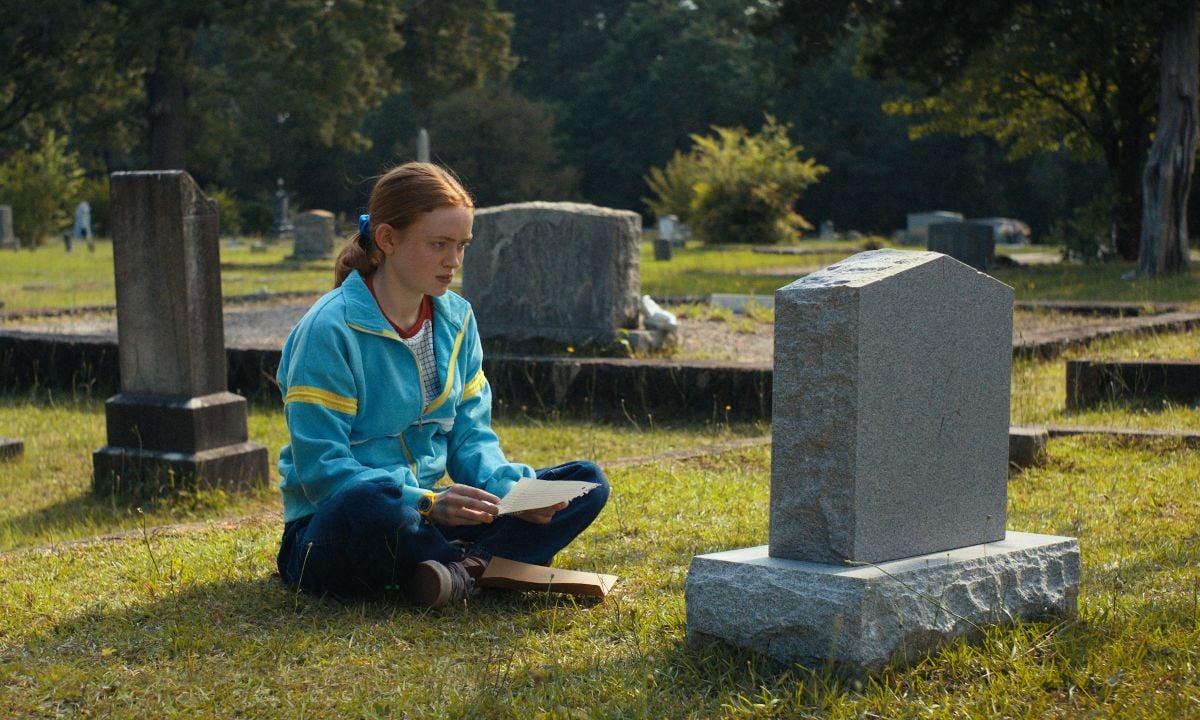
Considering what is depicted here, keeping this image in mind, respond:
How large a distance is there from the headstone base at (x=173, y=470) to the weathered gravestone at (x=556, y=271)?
3.69 meters

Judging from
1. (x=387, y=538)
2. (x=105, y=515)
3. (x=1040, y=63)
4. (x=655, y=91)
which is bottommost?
(x=105, y=515)

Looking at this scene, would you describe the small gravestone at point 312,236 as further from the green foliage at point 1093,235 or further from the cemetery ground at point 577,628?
the cemetery ground at point 577,628

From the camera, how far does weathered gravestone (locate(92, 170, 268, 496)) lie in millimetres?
6460

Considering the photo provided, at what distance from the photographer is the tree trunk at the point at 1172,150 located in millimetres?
17766

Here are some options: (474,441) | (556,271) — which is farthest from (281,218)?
(474,441)

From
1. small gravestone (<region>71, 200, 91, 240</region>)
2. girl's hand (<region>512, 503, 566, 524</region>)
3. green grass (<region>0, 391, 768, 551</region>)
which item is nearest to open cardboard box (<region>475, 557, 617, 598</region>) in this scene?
girl's hand (<region>512, 503, 566, 524</region>)

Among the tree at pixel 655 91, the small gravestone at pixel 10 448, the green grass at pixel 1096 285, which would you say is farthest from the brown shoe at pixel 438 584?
the tree at pixel 655 91

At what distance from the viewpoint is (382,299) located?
4164 millimetres

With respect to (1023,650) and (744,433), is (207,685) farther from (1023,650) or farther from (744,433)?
(744,433)

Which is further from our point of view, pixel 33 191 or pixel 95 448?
pixel 33 191

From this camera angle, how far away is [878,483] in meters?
3.27

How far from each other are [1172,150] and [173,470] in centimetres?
1521

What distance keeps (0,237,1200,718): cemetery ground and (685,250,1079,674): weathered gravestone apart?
98mm

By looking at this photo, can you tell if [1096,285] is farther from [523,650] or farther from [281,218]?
[281,218]
